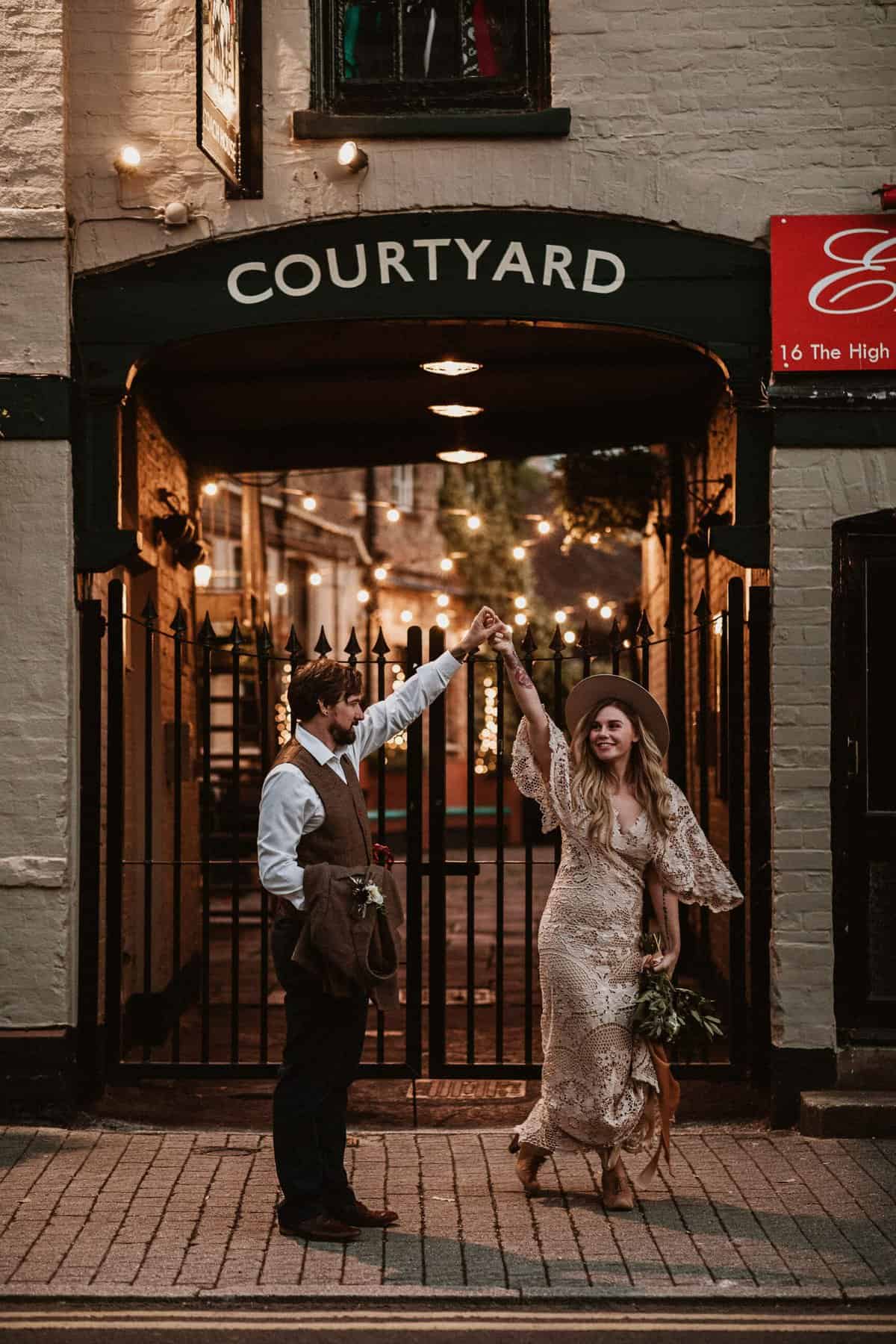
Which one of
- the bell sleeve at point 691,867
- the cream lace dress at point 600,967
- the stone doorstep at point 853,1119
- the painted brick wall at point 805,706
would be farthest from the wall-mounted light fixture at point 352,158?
the stone doorstep at point 853,1119

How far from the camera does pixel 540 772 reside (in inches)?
256

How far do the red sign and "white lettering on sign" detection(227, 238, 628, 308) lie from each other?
0.79 meters

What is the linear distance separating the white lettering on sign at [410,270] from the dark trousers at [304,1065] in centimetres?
332

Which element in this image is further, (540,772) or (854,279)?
(854,279)

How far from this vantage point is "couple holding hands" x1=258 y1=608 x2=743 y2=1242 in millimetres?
5789

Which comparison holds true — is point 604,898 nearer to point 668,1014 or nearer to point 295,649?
point 668,1014

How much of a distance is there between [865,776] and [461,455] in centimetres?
468

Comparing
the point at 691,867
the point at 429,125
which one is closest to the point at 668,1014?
the point at 691,867

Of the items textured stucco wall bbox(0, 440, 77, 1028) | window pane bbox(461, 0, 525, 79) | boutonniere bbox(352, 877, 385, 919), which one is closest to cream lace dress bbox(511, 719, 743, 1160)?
boutonniere bbox(352, 877, 385, 919)

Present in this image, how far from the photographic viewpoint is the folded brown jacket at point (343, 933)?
563cm

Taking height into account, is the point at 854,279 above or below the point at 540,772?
above

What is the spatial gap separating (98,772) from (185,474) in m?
4.10

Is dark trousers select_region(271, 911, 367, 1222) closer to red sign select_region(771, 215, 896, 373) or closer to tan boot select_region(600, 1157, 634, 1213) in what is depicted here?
tan boot select_region(600, 1157, 634, 1213)

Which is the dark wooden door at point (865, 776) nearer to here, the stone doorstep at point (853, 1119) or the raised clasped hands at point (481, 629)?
the stone doorstep at point (853, 1119)
